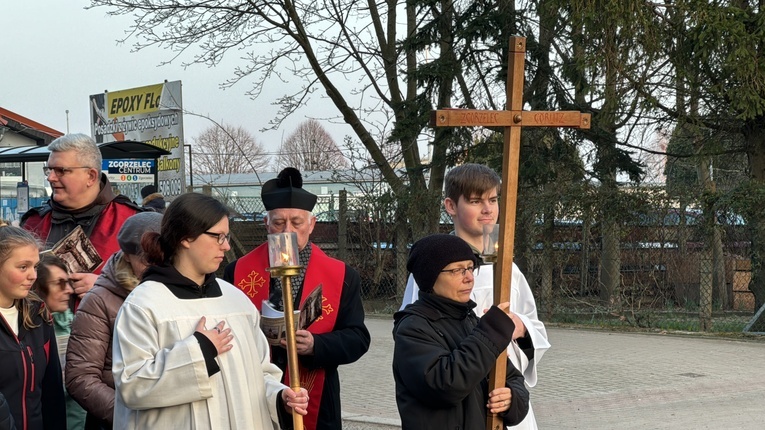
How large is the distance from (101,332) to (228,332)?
97 cm

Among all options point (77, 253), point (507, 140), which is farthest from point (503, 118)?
point (77, 253)

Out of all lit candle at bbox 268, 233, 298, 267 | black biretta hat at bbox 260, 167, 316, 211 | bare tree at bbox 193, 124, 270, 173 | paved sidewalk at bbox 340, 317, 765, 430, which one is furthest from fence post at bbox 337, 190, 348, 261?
bare tree at bbox 193, 124, 270, 173

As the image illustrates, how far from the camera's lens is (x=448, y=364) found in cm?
352

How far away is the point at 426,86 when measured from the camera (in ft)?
57.4

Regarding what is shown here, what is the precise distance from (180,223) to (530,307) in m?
1.57

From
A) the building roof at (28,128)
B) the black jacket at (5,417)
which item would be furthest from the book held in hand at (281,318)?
the building roof at (28,128)

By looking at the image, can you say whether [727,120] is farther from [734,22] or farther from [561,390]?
[561,390]

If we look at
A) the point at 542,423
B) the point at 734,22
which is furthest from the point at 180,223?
the point at 734,22

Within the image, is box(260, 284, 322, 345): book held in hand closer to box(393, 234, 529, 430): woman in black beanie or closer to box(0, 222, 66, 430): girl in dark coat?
box(393, 234, 529, 430): woman in black beanie

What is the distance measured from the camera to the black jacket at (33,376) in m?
4.12

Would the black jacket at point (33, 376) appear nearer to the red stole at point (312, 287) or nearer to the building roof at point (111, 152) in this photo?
the red stole at point (312, 287)

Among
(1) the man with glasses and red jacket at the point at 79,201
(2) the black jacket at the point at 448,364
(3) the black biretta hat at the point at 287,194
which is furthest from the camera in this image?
(1) the man with glasses and red jacket at the point at 79,201

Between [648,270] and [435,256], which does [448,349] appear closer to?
[435,256]

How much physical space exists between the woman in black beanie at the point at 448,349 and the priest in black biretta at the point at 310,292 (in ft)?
3.17
